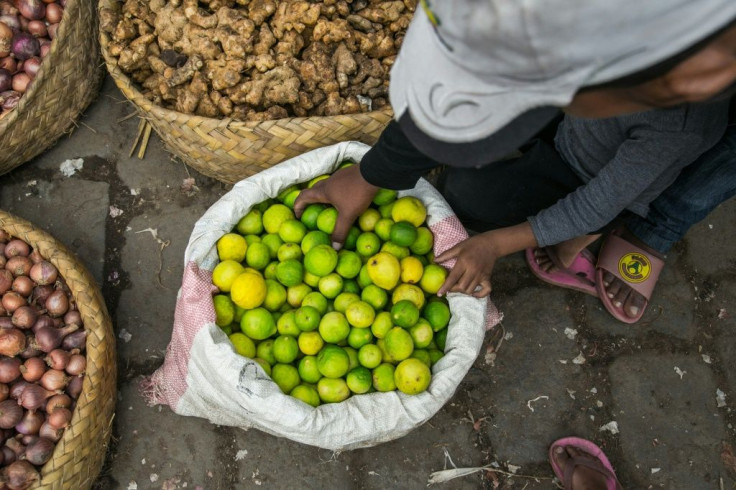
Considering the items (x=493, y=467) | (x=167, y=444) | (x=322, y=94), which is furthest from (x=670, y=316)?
(x=167, y=444)

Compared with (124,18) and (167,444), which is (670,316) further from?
(124,18)

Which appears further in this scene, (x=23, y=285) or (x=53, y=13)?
(x=53, y=13)

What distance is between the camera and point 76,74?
2.86 meters

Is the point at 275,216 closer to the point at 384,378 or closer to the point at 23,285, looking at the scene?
the point at 384,378

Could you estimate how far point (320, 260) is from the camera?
2240mm

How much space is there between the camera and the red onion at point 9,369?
2.27 m

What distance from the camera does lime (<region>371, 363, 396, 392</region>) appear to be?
2199mm

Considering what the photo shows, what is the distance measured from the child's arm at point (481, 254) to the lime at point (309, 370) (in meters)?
0.59

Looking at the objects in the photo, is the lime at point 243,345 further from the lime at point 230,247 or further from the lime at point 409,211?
the lime at point 409,211

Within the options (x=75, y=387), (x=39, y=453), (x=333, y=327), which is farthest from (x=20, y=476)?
(x=333, y=327)

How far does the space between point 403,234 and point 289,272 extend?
0.49 m

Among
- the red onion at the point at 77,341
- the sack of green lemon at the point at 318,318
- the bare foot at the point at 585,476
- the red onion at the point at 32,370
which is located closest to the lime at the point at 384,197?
the sack of green lemon at the point at 318,318

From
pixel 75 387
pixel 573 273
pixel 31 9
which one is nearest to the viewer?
pixel 75 387

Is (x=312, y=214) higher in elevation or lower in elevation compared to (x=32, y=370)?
higher
